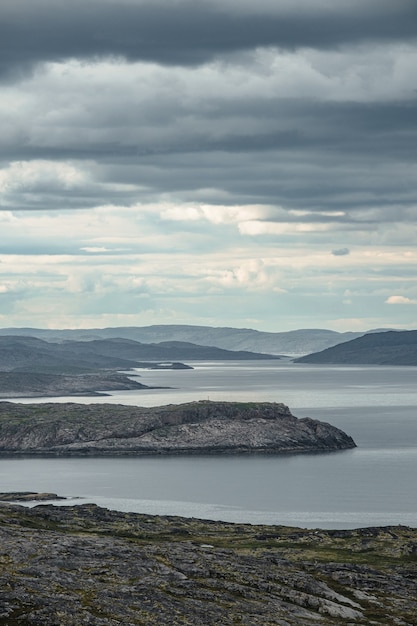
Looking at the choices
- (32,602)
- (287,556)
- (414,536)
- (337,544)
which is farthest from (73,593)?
(414,536)

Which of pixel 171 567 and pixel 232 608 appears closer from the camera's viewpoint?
pixel 232 608

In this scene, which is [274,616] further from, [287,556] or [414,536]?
[414,536]

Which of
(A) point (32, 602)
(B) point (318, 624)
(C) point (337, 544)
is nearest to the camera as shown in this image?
(A) point (32, 602)

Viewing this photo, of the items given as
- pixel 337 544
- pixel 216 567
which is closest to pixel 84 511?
pixel 337 544

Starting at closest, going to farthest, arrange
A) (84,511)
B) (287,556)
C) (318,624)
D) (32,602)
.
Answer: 1. (32,602)
2. (318,624)
3. (287,556)
4. (84,511)

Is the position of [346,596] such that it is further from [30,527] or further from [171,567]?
[30,527]

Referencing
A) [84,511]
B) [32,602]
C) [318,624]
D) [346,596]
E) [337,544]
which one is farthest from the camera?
[84,511]
